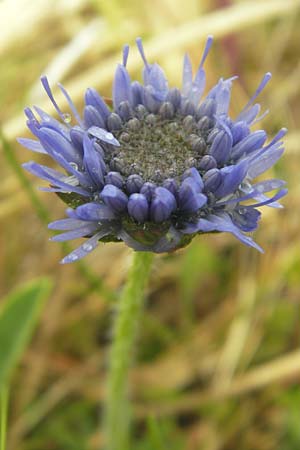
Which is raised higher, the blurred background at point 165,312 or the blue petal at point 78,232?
the blue petal at point 78,232

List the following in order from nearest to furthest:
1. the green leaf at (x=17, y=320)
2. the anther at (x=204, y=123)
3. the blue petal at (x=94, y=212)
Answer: the blue petal at (x=94, y=212)
the anther at (x=204, y=123)
the green leaf at (x=17, y=320)

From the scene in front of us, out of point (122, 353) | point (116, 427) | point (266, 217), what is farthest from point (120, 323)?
point (266, 217)

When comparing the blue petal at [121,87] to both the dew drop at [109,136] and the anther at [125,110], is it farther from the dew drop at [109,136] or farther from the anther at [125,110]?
the dew drop at [109,136]

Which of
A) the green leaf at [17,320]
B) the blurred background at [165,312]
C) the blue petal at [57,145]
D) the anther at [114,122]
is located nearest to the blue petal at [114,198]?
the blue petal at [57,145]

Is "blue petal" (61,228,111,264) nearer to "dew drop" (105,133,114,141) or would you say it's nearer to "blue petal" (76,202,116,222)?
"blue petal" (76,202,116,222)

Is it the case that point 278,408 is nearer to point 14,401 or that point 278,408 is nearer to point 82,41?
point 14,401

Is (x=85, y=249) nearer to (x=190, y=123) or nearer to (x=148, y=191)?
(x=148, y=191)

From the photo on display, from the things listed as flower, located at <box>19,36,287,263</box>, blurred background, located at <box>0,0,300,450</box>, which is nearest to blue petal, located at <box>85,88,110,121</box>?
flower, located at <box>19,36,287,263</box>
